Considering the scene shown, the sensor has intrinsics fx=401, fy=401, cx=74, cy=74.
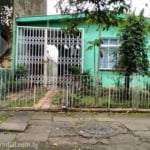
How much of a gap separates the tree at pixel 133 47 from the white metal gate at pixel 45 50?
3.27m

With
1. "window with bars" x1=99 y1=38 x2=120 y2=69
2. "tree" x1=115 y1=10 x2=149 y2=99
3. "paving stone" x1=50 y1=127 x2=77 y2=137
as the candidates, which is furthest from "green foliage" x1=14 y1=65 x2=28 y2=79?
"paving stone" x1=50 y1=127 x2=77 y2=137

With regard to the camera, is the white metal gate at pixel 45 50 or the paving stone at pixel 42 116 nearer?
the paving stone at pixel 42 116

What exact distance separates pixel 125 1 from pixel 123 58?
8798 mm

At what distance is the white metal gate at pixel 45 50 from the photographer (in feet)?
59.9

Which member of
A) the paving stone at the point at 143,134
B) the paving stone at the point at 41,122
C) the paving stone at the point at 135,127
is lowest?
the paving stone at the point at 143,134

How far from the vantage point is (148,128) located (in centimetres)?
1002

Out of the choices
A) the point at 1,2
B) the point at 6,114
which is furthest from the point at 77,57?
the point at 1,2

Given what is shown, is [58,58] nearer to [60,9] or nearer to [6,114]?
[6,114]

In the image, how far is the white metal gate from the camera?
18.2 meters

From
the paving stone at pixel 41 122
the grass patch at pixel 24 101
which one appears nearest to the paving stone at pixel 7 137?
the paving stone at pixel 41 122

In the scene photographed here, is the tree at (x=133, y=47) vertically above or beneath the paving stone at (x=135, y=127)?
above

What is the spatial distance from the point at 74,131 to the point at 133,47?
22.0ft

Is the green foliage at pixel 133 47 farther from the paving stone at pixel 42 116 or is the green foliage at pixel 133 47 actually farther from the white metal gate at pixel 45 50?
the paving stone at pixel 42 116

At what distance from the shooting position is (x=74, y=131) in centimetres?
948
